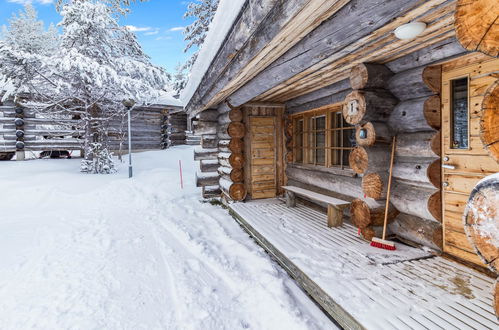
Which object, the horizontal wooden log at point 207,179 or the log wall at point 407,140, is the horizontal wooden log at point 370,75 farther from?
the horizontal wooden log at point 207,179

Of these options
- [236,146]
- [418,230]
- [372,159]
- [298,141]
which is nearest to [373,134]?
[372,159]

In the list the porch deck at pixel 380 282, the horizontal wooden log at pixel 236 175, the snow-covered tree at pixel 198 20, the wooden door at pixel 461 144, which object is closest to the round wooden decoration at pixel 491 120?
the porch deck at pixel 380 282

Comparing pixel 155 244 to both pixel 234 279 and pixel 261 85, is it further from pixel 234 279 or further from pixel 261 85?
pixel 261 85

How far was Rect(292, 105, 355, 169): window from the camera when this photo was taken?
5324mm

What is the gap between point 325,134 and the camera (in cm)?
586

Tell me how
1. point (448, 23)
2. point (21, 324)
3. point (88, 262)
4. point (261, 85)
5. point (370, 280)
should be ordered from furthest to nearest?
point (261, 85) → point (88, 262) → point (370, 280) → point (21, 324) → point (448, 23)

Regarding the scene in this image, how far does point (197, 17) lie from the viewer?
13.8m

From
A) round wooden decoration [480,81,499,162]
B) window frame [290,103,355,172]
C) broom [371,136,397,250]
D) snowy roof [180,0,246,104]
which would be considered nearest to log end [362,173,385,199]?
broom [371,136,397,250]

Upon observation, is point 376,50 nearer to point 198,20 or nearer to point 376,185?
point 376,185

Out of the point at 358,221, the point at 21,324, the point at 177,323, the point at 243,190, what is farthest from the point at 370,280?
→ the point at 243,190

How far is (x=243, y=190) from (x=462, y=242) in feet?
15.7

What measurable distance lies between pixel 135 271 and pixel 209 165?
15.6ft

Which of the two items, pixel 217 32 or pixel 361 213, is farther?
pixel 361 213

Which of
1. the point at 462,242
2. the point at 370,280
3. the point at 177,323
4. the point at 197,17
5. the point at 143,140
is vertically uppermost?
the point at 197,17
